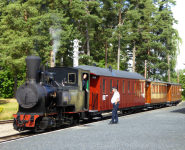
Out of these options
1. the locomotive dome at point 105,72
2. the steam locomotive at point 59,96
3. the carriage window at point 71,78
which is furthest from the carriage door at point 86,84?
the locomotive dome at point 105,72

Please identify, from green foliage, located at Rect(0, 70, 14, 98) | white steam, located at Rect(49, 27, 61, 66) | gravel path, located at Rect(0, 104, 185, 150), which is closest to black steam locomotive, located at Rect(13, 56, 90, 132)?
gravel path, located at Rect(0, 104, 185, 150)

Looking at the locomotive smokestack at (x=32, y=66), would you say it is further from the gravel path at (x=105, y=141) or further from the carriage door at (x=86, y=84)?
the carriage door at (x=86, y=84)

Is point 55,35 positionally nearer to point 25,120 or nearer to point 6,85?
point 6,85

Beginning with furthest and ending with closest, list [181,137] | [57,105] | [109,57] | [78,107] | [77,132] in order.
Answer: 1. [109,57]
2. [78,107]
3. [57,105]
4. [77,132]
5. [181,137]

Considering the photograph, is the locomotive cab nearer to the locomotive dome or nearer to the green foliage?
the locomotive dome

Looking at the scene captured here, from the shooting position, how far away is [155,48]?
2090 inches

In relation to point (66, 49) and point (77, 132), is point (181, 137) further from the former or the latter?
point (66, 49)

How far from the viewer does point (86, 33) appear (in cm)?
3838

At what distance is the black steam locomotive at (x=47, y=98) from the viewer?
33.8 feet

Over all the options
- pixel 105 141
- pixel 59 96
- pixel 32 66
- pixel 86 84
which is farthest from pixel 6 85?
pixel 105 141

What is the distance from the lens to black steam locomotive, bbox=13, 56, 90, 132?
1030cm

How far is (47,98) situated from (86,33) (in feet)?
93.7

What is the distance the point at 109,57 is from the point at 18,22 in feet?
72.2

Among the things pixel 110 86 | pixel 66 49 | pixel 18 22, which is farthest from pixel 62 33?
pixel 110 86
